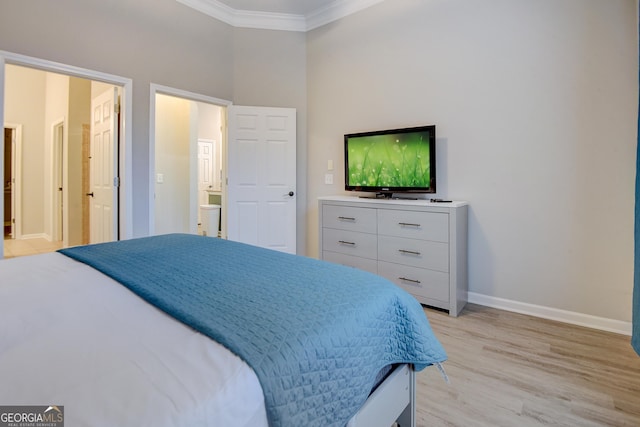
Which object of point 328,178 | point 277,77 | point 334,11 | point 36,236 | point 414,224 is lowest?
point 36,236

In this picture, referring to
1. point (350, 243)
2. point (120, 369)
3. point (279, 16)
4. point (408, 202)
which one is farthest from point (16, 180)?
point (120, 369)

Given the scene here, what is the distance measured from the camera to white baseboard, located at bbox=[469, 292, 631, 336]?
2330mm

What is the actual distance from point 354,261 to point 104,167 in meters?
2.77

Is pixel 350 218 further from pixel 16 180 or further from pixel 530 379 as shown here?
pixel 16 180

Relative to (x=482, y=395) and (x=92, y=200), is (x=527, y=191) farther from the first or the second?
(x=92, y=200)

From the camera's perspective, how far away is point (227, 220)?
153 inches

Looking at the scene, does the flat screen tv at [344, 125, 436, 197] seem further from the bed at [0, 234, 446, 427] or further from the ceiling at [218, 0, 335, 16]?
the bed at [0, 234, 446, 427]

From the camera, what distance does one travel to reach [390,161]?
3.24m

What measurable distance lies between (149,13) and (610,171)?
4249 millimetres

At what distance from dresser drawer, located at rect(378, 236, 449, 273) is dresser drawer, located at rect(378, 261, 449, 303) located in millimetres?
46

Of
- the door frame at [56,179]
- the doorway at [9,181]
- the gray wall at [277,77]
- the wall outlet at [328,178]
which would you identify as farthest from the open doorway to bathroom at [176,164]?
the doorway at [9,181]

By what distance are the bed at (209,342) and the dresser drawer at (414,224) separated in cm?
156

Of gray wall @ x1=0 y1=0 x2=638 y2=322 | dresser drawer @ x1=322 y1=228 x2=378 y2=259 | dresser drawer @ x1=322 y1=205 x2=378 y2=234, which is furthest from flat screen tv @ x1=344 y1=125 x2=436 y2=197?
dresser drawer @ x1=322 y1=228 x2=378 y2=259

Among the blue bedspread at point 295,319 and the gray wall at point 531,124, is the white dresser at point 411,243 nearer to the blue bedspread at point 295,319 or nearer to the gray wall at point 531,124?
the gray wall at point 531,124
